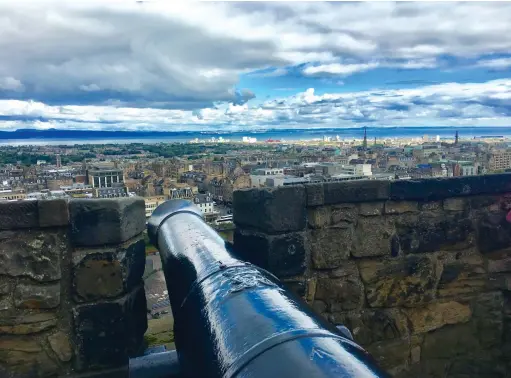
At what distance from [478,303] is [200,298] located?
2.08 m

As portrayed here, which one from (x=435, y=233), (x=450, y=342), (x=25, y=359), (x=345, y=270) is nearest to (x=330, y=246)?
(x=345, y=270)

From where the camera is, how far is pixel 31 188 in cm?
4750

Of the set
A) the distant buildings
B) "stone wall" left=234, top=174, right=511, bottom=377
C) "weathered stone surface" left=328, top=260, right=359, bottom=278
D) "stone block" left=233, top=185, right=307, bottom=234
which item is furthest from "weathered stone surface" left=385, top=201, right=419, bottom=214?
the distant buildings

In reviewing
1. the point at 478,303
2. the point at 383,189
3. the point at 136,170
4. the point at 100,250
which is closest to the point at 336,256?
the point at 383,189

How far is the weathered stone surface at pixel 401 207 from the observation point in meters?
2.78

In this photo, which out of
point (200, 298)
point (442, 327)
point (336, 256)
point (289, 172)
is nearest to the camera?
point (200, 298)

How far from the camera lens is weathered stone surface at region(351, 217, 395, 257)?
108 inches

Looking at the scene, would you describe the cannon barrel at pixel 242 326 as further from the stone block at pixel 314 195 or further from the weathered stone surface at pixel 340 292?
the weathered stone surface at pixel 340 292

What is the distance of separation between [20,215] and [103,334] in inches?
24.8

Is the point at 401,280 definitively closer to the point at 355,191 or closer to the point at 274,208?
the point at 355,191

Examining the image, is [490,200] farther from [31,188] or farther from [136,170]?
[136,170]

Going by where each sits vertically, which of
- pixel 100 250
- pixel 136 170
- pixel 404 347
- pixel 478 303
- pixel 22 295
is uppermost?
pixel 100 250

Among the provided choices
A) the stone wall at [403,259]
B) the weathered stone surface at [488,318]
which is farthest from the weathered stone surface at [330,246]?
the weathered stone surface at [488,318]

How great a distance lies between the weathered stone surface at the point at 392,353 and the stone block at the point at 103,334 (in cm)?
130
